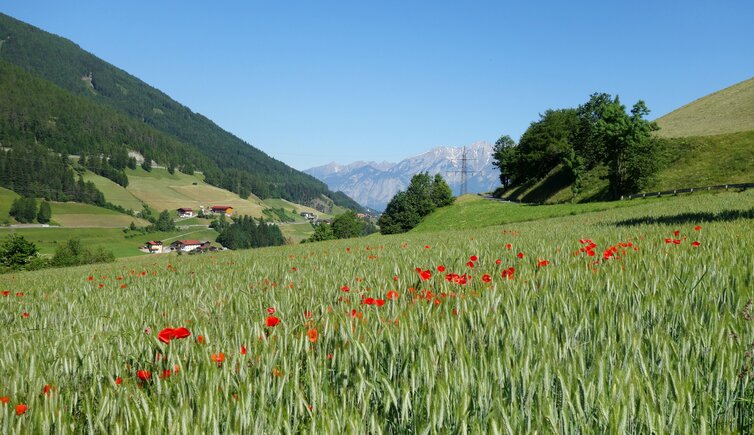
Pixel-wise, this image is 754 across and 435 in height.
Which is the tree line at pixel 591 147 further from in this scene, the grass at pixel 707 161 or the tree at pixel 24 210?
the tree at pixel 24 210

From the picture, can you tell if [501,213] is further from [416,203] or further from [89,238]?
[89,238]

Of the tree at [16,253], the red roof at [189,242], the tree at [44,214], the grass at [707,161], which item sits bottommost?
the red roof at [189,242]

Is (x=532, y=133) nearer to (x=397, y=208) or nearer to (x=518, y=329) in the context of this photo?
(x=397, y=208)

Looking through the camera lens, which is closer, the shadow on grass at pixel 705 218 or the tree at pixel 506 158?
the shadow on grass at pixel 705 218

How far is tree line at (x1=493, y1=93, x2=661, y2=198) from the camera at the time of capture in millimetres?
58969

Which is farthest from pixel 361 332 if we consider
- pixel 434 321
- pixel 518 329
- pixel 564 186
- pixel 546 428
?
pixel 564 186

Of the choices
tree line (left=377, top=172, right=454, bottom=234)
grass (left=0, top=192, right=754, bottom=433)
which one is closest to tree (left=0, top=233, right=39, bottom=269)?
tree line (left=377, top=172, right=454, bottom=234)

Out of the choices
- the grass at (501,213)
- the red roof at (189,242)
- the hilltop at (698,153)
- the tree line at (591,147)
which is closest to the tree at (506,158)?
the tree line at (591,147)

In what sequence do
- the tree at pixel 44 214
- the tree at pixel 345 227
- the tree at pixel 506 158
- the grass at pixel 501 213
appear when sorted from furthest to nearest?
the tree at pixel 44 214, the tree at pixel 345 227, the tree at pixel 506 158, the grass at pixel 501 213

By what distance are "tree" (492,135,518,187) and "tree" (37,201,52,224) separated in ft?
572

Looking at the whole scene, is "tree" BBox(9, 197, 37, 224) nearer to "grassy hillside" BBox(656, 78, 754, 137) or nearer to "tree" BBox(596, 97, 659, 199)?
"tree" BBox(596, 97, 659, 199)

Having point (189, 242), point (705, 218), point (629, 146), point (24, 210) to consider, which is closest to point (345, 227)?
point (189, 242)

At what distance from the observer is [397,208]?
107375mm

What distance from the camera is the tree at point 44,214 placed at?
183988 millimetres
